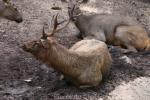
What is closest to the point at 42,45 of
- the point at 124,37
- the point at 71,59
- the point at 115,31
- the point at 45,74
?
the point at 71,59

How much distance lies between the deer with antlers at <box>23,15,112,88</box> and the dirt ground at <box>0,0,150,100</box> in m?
0.21

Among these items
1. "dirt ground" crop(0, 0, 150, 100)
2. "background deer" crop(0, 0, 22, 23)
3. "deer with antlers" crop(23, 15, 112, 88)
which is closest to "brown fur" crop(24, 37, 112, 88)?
"deer with antlers" crop(23, 15, 112, 88)

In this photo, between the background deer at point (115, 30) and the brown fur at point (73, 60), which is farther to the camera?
the background deer at point (115, 30)

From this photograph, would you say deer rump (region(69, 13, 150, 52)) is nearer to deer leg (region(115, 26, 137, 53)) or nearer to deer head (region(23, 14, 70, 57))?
deer leg (region(115, 26, 137, 53))

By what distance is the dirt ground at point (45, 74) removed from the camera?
28.2ft

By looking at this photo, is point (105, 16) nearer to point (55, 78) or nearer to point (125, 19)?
point (125, 19)

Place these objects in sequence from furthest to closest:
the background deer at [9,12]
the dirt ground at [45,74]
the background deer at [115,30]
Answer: the background deer at [9,12], the background deer at [115,30], the dirt ground at [45,74]

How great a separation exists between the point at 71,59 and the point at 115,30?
159 inches

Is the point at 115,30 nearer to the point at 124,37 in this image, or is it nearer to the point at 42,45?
the point at 124,37

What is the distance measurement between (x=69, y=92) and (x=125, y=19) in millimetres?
4649

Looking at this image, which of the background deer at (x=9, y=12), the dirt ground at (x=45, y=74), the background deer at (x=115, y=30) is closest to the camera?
the dirt ground at (x=45, y=74)

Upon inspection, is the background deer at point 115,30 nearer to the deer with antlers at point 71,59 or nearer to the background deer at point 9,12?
the background deer at point 9,12

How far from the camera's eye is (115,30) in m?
12.6

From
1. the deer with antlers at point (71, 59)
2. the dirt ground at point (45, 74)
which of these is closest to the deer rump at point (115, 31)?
the dirt ground at point (45, 74)
